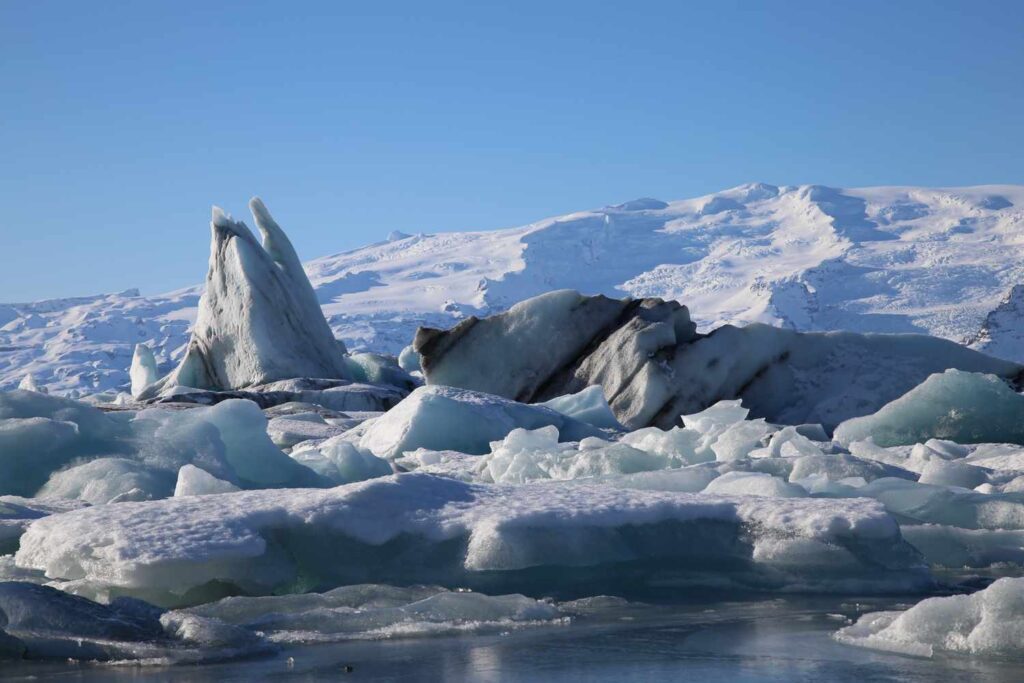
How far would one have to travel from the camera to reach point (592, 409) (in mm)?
12461

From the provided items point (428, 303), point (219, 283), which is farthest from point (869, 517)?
point (428, 303)

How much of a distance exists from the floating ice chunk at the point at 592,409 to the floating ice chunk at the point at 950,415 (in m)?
2.23

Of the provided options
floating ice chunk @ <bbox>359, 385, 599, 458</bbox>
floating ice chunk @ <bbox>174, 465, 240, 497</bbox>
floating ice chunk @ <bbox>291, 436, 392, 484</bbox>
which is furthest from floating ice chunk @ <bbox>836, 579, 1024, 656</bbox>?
floating ice chunk @ <bbox>359, 385, 599, 458</bbox>

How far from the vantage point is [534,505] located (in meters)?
5.17

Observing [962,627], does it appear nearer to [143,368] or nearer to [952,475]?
[952,475]

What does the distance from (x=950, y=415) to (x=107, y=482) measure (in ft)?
24.2

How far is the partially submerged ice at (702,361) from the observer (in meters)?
13.5

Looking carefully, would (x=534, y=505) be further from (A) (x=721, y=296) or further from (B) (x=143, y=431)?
(A) (x=721, y=296)

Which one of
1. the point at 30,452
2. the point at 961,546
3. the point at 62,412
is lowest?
the point at 961,546

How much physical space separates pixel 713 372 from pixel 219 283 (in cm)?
970

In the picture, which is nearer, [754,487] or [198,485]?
[754,487]

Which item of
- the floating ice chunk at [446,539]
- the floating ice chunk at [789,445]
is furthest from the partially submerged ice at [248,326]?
the floating ice chunk at [446,539]

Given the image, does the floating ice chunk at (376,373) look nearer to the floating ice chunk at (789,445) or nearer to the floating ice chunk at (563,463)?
the floating ice chunk at (789,445)

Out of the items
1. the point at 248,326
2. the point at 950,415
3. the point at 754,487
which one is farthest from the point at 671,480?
the point at 248,326
